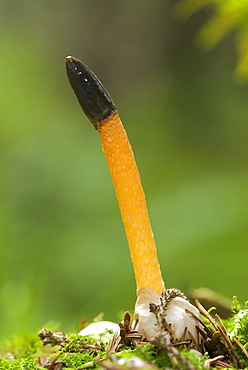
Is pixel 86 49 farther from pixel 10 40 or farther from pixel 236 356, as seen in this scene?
pixel 236 356

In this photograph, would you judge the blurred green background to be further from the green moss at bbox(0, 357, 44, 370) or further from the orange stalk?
the green moss at bbox(0, 357, 44, 370)

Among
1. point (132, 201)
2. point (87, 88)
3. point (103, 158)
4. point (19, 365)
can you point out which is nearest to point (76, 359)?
point (19, 365)

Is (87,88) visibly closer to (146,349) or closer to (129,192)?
(129,192)

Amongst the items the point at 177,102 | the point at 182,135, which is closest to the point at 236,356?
the point at 182,135

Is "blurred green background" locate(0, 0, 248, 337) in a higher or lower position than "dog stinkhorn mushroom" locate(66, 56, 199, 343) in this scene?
higher

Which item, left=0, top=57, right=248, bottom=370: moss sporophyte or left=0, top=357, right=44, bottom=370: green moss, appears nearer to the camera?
left=0, top=57, right=248, bottom=370: moss sporophyte

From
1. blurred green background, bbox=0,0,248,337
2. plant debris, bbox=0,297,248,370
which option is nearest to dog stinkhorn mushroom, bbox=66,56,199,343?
plant debris, bbox=0,297,248,370

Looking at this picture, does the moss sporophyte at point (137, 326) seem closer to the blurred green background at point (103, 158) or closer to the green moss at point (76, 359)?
the green moss at point (76, 359)

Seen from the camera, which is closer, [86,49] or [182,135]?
[182,135]
